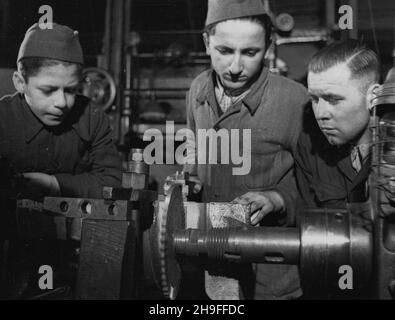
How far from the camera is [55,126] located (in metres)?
1.55

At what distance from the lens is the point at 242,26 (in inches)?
53.8

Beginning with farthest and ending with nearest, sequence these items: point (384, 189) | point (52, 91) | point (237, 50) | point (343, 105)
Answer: point (52, 91), point (237, 50), point (343, 105), point (384, 189)

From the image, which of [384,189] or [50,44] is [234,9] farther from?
[384,189]

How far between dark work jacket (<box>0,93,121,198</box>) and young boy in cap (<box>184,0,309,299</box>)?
40 centimetres

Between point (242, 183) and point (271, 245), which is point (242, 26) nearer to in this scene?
point (242, 183)

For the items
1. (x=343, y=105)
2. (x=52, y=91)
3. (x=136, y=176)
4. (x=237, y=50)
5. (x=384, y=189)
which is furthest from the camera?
(x=52, y=91)

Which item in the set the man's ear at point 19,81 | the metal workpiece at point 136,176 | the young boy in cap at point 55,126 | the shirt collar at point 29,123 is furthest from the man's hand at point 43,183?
the metal workpiece at point 136,176

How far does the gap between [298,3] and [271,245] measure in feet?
10.4

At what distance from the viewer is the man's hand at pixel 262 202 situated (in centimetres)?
119

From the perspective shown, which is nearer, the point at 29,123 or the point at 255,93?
the point at 255,93

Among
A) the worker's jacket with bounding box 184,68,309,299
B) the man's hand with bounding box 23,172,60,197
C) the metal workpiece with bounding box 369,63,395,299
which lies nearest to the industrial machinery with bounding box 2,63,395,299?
the metal workpiece with bounding box 369,63,395,299

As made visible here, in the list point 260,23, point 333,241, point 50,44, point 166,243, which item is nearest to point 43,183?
point 50,44

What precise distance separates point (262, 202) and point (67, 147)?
0.79 meters

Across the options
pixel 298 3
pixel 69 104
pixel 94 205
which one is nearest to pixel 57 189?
pixel 69 104
